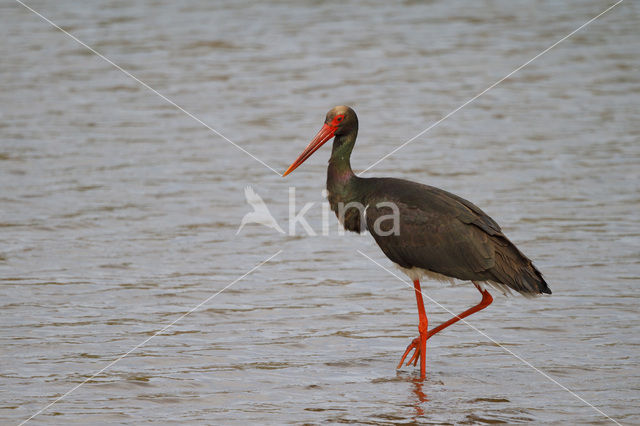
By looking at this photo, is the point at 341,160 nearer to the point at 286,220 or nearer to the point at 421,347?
the point at 421,347

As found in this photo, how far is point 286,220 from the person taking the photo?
10.0 m

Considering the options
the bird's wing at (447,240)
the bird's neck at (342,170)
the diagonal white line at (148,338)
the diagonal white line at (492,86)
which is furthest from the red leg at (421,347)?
the diagonal white line at (492,86)

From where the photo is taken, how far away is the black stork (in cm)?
668

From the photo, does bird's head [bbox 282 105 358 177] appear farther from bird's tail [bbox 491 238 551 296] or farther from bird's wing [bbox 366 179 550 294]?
bird's tail [bbox 491 238 551 296]

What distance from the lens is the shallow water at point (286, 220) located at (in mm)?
6410

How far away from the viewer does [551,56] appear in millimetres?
17156

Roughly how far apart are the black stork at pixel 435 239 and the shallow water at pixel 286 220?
52 cm

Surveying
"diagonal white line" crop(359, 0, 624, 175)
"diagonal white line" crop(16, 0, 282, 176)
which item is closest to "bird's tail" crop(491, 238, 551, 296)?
"diagonal white line" crop(359, 0, 624, 175)

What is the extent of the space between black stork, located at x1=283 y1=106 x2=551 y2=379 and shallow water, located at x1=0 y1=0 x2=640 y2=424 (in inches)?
20.6

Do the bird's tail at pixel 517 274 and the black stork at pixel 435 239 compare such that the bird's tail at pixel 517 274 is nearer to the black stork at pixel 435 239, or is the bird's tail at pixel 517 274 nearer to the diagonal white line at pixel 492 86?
the black stork at pixel 435 239

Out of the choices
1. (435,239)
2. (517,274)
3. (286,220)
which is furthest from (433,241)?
(286,220)

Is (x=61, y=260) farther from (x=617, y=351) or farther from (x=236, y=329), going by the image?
(x=617, y=351)

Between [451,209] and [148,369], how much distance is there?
85.0 inches

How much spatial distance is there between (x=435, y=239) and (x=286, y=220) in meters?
3.39
